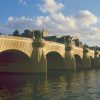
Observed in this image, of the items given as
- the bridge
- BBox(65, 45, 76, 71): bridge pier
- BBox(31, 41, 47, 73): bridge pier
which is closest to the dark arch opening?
the bridge

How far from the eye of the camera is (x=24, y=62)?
259ft

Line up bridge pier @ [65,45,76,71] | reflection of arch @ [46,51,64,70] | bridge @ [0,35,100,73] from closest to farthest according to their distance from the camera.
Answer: bridge @ [0,35,100,73]
reflection of arch @ [46,51,64,70]
bridge pier @ [65,45,76,71]

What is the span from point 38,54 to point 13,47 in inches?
469

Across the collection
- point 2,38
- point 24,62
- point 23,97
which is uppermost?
point 2,38

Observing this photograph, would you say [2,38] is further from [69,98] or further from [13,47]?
[69,98]

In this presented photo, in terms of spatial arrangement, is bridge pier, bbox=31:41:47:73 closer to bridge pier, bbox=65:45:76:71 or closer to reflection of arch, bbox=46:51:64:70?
reflection of arch, bbox=46:51:64:70

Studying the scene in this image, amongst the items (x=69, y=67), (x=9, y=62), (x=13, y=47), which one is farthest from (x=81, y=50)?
(x=13, y=47)

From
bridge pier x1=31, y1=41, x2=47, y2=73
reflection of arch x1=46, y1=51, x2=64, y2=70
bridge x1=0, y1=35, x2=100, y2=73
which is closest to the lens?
bridge x1=0, y1=35, x2=100, y2=73

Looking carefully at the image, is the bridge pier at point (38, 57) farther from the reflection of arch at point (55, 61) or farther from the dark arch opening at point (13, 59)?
the reflection of arch at point (55, 61)

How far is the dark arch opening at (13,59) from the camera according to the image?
256 feet

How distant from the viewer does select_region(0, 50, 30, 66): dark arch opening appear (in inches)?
3073

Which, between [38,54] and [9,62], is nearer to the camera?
[38,54]

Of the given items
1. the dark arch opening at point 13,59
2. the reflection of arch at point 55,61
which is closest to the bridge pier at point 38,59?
the dark arch opening at point 13,59

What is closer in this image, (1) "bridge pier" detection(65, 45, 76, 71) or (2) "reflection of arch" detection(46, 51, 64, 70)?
(2) "reflection of arch" detection(46, 51, 64, 70)
